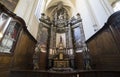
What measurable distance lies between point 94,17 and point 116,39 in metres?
2.75

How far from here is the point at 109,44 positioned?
371cm

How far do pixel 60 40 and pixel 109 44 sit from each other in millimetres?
4989

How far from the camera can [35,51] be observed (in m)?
5.66

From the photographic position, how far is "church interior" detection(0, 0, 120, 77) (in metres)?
3.05

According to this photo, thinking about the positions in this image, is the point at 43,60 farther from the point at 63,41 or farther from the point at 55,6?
the point at 55,6

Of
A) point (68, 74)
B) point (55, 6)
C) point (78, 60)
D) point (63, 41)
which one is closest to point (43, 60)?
point (63, 41)

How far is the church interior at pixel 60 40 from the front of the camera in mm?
3047

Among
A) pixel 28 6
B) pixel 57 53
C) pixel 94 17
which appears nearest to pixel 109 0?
pixel 94 17

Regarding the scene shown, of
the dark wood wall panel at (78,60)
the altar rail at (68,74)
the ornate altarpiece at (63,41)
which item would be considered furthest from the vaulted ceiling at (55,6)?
the altar rail at (68,74)

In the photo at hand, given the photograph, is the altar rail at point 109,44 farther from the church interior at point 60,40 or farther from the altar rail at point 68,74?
the altar rail at point 68,74

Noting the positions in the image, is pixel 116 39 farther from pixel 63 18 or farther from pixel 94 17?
pixel 63 18

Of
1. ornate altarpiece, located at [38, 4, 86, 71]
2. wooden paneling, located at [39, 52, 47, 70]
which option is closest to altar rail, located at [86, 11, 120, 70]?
ornate altarpiece, located at [38, 4, 86, 71]

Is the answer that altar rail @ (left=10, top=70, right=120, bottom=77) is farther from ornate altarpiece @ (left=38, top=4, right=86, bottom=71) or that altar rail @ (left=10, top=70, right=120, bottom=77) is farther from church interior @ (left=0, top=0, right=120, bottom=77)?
ornate altarpiece @ (left=38, top=4, right=86, bottom=71)

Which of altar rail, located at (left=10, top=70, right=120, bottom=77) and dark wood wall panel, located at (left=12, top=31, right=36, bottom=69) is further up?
dark wood wall panel, located at (left=12, top=31, right=36, bottom=69)
